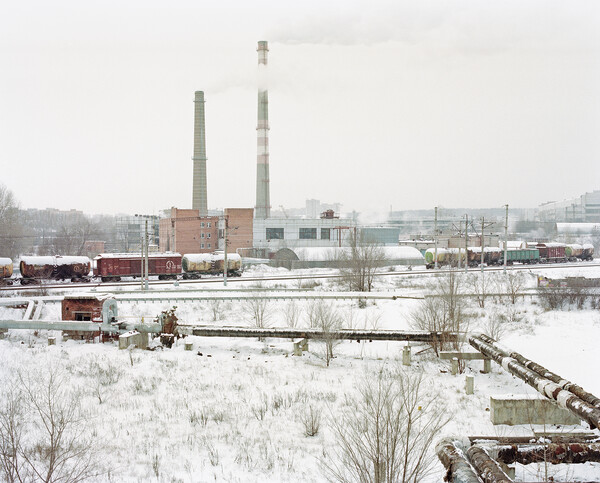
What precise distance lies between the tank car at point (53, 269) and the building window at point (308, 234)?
29961 mm

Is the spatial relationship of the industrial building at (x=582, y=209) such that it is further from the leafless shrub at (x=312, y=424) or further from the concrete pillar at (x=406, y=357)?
the leafless shrub at (x=312, y=424)

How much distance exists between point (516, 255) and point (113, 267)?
41142 millimetres

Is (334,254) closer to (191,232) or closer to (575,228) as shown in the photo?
(191,232)

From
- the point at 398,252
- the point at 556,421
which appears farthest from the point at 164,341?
the point at 398,252

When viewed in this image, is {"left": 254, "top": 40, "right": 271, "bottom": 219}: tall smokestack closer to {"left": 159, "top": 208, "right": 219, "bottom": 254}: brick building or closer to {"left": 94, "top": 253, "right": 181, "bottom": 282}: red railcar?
{"left": 159, "top": 208, "right": 219, "bottom": 254}: brick building

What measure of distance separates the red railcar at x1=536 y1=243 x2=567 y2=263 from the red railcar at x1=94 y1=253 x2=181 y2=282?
4122 cm

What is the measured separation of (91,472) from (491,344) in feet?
38.5

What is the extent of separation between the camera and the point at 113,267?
37.5 m

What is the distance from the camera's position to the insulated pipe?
6.05m

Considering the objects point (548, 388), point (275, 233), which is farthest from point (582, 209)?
point (548, 388)

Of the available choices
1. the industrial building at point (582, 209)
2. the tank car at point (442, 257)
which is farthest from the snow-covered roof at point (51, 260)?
the industrial building at point (582, 209)

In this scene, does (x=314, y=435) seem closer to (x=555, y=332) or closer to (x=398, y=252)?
(x=555, y=332)

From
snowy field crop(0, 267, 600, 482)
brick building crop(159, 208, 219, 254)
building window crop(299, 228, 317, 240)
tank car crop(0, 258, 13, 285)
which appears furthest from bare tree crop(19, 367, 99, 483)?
building window crop(299, 228, 317, 240)

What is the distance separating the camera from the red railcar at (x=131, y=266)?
37.4m
